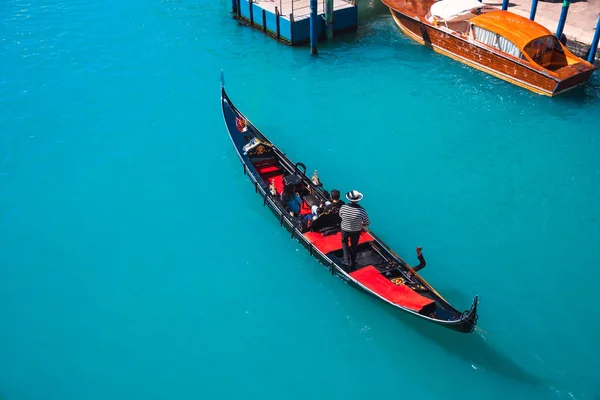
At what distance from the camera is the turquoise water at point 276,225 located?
1191cm

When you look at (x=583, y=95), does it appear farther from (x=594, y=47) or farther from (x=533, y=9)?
(x=533, y=9)

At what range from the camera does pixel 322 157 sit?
18141mm

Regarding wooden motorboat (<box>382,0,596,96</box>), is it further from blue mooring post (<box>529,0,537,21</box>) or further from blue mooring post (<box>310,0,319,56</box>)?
blue mooring post (<box>310,0,319,56</box>)

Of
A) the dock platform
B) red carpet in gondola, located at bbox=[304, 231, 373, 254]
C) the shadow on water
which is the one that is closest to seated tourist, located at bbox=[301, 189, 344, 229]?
red carpet in gondola, located at bbox=[304, 231, 373, 254]

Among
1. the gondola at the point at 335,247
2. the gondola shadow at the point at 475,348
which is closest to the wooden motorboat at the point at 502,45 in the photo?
the gondola at the point at 335,247

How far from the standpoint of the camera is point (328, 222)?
13969 millimetres

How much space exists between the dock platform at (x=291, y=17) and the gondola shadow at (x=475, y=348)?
54.8ft

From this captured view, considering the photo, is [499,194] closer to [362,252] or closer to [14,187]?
[362,252]

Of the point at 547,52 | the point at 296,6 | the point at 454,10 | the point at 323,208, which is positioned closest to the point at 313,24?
the point at 296,6

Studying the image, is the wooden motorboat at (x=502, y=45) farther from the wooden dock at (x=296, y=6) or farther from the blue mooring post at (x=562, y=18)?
A: the wooden dock at (x=296, y=6)

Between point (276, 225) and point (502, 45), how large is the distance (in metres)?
13.1

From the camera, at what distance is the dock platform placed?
83.0 ft

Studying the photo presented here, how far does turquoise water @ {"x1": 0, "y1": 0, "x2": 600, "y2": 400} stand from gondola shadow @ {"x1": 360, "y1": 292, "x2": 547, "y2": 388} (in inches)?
1.6

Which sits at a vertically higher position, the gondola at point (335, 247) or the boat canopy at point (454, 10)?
the boat canopy at point (454, 10)
